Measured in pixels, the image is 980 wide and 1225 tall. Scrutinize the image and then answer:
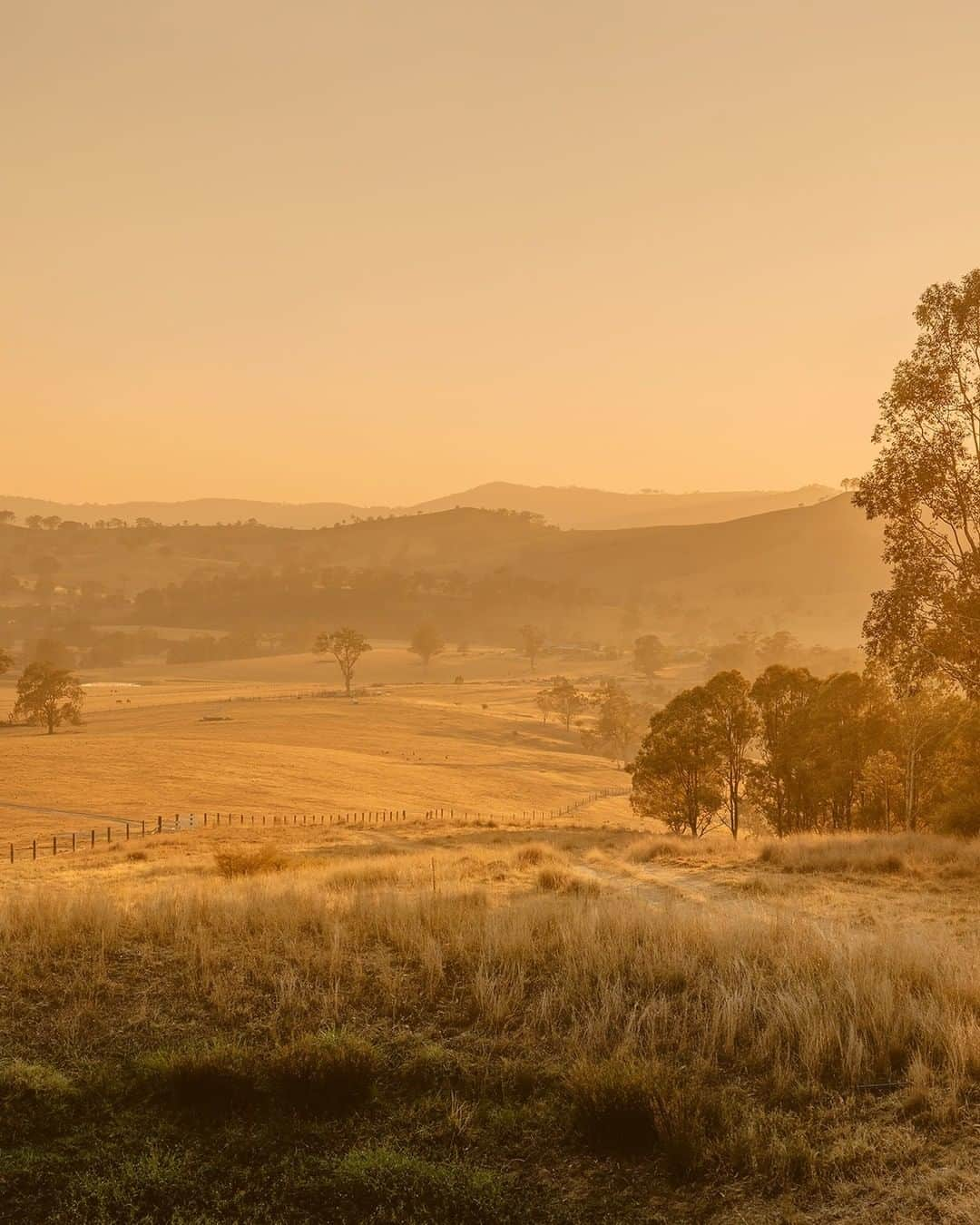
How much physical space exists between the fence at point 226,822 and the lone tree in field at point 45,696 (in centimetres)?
5442

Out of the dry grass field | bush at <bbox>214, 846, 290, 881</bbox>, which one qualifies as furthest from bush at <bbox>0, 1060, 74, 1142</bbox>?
bush at <bbox>214, 846, 290, 881</bbox>

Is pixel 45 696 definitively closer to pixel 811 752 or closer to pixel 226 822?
pixel 226 822

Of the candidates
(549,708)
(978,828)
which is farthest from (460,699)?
(978,828)

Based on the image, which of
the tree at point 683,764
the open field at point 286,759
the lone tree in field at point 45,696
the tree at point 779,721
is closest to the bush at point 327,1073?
the tree at point 683,764

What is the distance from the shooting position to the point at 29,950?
11.4 meters

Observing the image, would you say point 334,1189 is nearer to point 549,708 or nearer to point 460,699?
point 549,708

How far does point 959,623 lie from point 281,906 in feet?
69.4

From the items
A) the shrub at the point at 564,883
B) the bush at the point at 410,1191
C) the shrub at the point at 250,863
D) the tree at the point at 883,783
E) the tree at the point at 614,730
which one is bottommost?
the tree at the point at 614,730

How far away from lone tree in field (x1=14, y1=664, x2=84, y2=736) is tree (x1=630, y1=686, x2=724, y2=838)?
7756cm

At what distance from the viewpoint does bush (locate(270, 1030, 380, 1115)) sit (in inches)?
340

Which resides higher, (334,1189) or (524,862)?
(334,1189)

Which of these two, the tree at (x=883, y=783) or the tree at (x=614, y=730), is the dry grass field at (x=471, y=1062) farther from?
the tree at (x=614, y=730)

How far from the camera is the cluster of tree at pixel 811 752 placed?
47562 mm

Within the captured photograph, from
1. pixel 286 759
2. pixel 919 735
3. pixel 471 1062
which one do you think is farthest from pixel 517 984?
pixel 286 759
